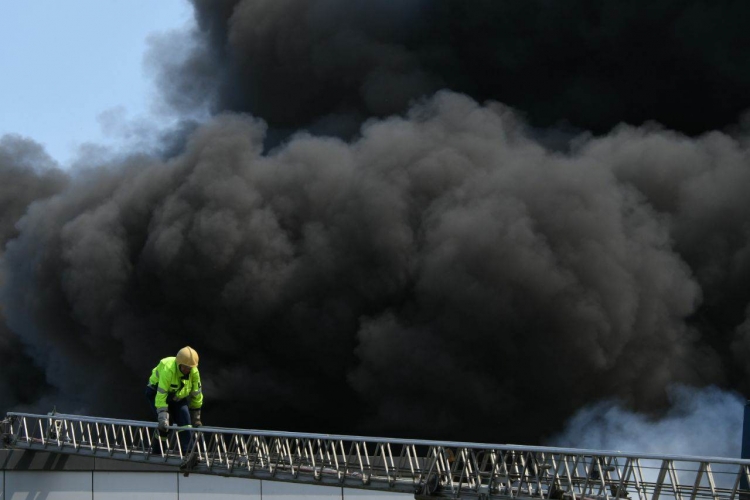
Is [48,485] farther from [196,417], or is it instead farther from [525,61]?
[525,61]

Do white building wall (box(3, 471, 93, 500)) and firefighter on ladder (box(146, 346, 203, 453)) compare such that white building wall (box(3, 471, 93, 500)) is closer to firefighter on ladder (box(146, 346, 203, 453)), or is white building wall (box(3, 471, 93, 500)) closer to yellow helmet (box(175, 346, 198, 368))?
firefighter on ladder (box(146, 346, 203, 453))

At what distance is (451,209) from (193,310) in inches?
327

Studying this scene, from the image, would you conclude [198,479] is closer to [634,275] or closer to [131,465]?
[131,465]

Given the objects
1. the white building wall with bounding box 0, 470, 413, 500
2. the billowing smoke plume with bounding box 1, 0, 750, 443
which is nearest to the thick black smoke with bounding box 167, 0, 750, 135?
the billowing smoke plume with bounding box 1, 0, 750, 443

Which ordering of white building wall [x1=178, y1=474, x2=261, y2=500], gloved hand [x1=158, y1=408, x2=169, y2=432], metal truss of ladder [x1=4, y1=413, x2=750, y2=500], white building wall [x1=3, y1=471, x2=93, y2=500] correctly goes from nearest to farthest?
metal truss of ladder [x1=4, y1=413, x2=750, y2=500]
gloved hand [x1=158, y1=408, x2=169, y2=432]
white building wall [x1=3, y1=471, x2=93, y2=500]
white building wall [x1=178, y1=474, x2=261, y2=500]

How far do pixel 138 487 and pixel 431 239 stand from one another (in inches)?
565

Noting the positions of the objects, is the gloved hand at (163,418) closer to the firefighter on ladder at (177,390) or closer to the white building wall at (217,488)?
the firefighter on ladder at (177,390)

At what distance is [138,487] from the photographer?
16.4 metres

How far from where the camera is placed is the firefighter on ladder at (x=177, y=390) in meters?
12.4

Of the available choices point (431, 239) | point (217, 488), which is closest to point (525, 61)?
point (431, 239)

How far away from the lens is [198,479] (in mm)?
16594

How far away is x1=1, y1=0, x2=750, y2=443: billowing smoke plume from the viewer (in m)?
28.8

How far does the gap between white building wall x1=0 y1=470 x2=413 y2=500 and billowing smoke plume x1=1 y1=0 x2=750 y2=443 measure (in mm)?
12521

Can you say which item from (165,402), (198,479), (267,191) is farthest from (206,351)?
(165,402)
